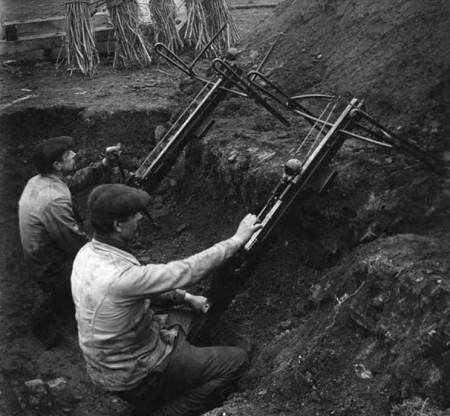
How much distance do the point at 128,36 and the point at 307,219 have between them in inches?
205

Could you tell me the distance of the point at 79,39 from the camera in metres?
9.20

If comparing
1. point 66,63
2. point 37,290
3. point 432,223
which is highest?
point 432,223

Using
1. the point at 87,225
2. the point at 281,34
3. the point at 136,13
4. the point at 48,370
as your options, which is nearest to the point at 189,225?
the point at 87,225

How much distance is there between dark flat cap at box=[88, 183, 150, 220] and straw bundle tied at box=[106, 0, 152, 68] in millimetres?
5698

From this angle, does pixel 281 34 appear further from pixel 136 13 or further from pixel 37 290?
pixel 37 290

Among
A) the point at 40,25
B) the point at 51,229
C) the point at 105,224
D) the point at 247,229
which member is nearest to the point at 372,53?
the point at 247,229

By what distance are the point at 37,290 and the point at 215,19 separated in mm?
4639

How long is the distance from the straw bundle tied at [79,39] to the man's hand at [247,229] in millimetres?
5726

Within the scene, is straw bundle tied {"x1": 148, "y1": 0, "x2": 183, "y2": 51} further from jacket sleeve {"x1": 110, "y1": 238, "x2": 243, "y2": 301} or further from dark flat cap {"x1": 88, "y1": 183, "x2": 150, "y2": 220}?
jacket sleeve {"x1": 110, "y1": 238, "x2": 243, "y2": 301}

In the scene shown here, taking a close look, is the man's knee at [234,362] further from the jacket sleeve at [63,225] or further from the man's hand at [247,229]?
the jacket sleeve at [63,225]

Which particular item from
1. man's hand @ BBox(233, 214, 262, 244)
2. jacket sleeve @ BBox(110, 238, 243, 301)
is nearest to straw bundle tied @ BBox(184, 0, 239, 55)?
man's hand @ BBox(233, 214, 262, 244)

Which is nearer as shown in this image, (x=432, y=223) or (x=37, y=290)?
(x=432, y=223)

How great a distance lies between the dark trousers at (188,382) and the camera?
4.14 meters

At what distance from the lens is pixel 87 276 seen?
393cm
